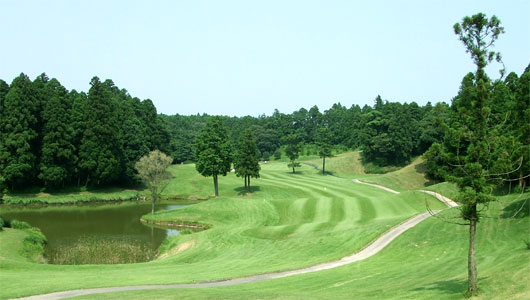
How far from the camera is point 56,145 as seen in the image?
68.0m

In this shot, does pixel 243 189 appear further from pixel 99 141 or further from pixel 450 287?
pixel 450 287

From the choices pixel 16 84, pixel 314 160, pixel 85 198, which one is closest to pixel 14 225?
pixel 85 198

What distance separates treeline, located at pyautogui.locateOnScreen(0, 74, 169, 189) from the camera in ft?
216

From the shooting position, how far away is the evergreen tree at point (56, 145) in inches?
2650

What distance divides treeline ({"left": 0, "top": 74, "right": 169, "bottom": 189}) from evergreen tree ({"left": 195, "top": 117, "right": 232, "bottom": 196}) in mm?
16055

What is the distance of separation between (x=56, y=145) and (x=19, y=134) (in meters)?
5.42

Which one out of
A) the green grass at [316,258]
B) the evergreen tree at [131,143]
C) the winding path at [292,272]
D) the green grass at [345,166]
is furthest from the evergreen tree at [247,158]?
the winding path at [292,272]

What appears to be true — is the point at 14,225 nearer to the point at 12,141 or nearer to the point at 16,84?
the point at 12,141

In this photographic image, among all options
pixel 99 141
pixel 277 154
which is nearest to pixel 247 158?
pixel 99 141

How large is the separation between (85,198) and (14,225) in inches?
1000

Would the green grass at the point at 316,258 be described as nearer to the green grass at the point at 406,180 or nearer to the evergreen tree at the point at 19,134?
the green grass at the point at 406,180

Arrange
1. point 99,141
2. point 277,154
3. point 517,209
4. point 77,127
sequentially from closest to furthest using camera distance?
point 517,209 < point 99,141 < point 77,127 < point 277,154

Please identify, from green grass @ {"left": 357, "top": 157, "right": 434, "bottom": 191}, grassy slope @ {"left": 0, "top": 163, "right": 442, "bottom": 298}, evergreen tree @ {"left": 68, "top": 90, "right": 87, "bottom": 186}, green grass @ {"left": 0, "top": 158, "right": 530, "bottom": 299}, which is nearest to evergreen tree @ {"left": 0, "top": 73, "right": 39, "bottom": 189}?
evergreen tree @ {"left": 68, "top": 90, "right": 87, "bottom": 186}

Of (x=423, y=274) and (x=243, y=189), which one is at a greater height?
(x=243, y=189)
